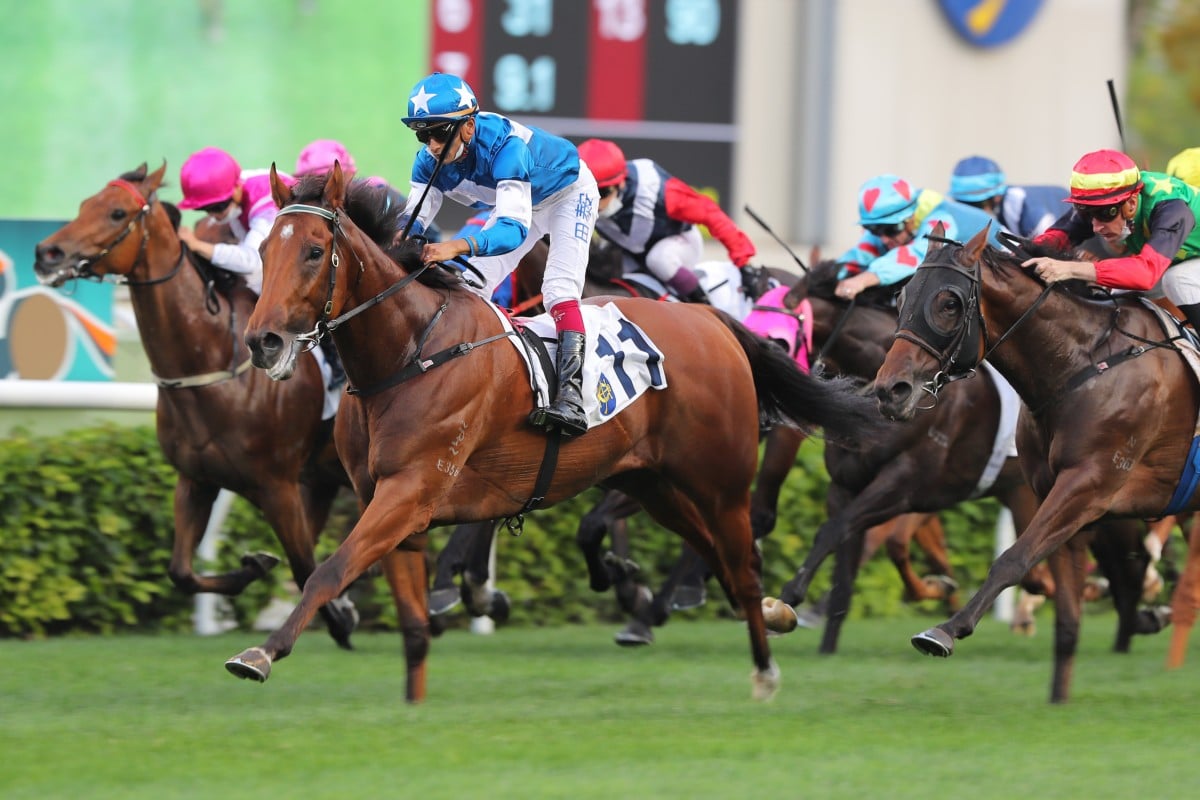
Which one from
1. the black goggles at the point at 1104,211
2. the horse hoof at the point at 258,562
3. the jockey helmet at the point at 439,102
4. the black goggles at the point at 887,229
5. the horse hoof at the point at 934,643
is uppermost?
the jockey helmet at the point at 439,102

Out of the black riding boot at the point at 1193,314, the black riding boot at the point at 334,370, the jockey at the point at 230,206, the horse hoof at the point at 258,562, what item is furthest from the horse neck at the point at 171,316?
the black riding boot at the point at 1193,314

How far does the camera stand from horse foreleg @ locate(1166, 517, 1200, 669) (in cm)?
693

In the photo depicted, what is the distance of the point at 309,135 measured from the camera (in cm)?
1116

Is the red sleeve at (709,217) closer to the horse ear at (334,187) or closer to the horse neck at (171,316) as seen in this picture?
the horse neck at (171,316)

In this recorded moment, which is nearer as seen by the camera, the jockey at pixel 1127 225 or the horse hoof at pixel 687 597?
the jockey at pixel 1127 225

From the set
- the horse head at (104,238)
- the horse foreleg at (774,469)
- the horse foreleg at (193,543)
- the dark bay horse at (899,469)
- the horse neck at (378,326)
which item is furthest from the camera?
the horse foreleg at (774,469)

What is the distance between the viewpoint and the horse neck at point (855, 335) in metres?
7.59

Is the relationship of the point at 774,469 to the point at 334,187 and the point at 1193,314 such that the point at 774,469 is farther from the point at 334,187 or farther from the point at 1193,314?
the point at 334,187

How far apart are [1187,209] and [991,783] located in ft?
7.12

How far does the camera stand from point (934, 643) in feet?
17.2

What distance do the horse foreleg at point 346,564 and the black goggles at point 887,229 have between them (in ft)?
9.73

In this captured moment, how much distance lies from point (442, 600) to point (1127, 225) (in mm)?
2886

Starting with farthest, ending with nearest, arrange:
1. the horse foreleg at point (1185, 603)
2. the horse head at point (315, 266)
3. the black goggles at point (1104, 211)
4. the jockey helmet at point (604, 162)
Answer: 1. the jockey helmet at point (604, 162)
2. the horse foreleg at point (1185, 603)
3. the black goggles at point (1104, 211)
4. the horse head at point (315, 266)

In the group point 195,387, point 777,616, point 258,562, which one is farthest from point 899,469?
point 195,387
